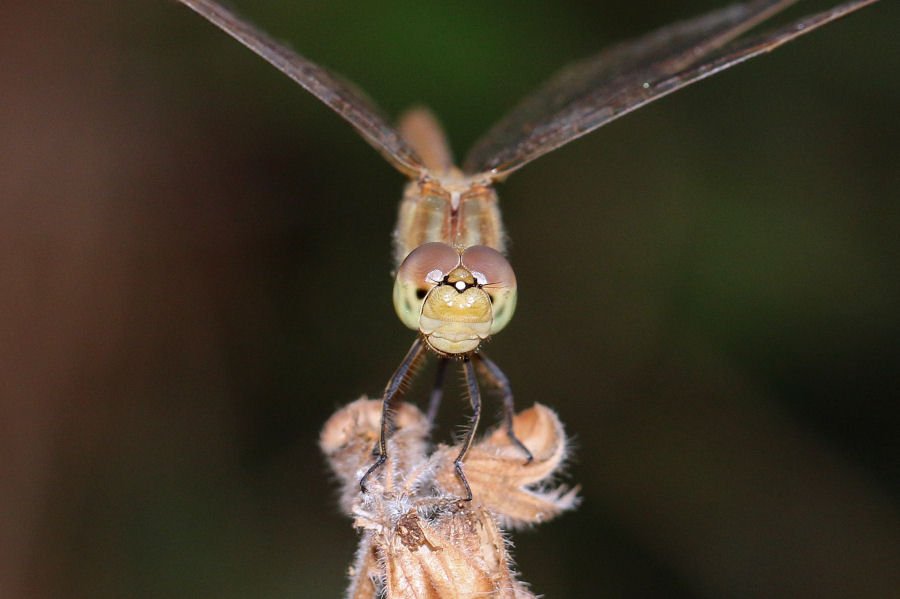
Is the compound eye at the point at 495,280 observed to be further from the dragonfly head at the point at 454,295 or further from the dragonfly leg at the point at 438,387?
the dragonfly leg at the point at 438,387

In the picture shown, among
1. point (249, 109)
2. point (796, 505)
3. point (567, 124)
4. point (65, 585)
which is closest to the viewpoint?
point (567, 124)

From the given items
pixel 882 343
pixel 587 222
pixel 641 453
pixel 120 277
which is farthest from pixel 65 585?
pixel 882 343

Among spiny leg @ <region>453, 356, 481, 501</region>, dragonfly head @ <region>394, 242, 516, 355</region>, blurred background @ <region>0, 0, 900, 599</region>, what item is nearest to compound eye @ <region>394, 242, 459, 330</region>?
dragonfly head @ <region>394, 242, 516, 355</region>

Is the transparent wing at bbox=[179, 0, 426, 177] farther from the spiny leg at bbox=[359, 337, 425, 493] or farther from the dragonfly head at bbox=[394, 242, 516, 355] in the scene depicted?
the spiny leg at bbox=[359, 337, 425, 493]

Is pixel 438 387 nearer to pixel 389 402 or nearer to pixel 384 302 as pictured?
pixel 389 402

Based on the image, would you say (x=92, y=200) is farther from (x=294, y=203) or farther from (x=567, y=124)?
(x=567, y=124)

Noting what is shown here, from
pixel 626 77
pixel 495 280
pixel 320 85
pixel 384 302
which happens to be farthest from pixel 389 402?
pixel 384 302
